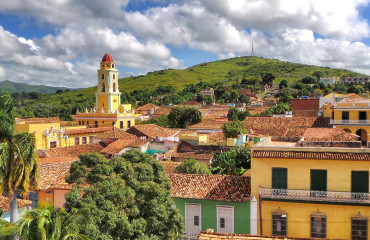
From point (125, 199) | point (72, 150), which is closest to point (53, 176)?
point (125, 199)

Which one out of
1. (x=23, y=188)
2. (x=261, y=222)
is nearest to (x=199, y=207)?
(x=261, y=222)

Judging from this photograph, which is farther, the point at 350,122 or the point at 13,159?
the point at 350,122

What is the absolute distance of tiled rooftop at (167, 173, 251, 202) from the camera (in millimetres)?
16453

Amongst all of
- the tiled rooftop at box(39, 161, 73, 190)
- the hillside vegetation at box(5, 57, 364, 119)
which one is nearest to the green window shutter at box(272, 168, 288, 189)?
the tiled rooftop at box(39, 161, 73, 190)

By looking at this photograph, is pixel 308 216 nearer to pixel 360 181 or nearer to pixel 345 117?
pixel 360 181

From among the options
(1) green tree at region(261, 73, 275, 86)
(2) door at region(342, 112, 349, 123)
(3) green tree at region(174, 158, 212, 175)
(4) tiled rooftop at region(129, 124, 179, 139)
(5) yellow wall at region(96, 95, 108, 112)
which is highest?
(1) green tree at region(261, 73, 275, 86)

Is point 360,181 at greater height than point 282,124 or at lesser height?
lesser

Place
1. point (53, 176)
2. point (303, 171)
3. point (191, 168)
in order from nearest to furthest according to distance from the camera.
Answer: point (303, 171), point (53, 176), point (191, 168)

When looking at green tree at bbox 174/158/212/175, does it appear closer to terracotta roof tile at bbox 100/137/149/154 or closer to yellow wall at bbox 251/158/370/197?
yellow wall at bbox 251/158/370/197

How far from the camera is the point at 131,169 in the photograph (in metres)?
12.7

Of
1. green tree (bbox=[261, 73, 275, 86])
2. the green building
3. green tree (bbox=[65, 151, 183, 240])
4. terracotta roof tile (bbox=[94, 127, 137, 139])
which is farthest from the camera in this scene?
A: green tree (bbox=[261, 73, 275, 86])

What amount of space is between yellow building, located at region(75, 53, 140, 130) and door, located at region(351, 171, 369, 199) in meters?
35.4

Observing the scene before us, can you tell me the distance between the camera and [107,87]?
48688mm

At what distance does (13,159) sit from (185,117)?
36.4m
